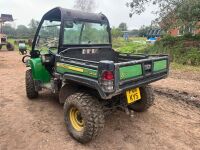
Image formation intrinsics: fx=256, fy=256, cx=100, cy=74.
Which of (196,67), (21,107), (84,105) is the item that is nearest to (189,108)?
(84,105)

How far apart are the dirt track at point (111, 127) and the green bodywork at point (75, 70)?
1042 mm

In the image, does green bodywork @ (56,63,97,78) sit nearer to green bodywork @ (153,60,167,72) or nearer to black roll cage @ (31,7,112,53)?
black roll cage @ (31,7,112,53)

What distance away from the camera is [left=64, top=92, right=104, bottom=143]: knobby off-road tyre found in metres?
3.83

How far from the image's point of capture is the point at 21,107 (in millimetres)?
5566

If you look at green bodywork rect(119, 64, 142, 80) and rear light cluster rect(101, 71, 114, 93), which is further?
green bodywork rect(119, 64, 142, 80)

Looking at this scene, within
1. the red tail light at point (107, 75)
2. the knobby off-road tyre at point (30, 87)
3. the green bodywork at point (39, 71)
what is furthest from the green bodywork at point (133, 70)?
the knobby off-road tyre at point (30, 87)

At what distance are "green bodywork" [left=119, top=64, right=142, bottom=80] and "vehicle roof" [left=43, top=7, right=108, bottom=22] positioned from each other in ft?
5.99

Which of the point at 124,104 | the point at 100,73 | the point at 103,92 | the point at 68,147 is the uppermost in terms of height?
the point at 100,73

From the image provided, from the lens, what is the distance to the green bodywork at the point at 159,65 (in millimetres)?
4422

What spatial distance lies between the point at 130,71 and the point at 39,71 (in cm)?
243

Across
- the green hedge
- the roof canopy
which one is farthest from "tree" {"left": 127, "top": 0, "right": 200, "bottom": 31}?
the roof canopy

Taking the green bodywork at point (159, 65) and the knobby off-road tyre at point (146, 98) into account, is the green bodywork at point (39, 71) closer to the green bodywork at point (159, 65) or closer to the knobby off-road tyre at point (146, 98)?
the knobby off-road tyre at point (146, 98)

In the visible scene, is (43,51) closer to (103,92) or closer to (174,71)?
(103,92)

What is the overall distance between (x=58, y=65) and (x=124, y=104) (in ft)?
4.40
